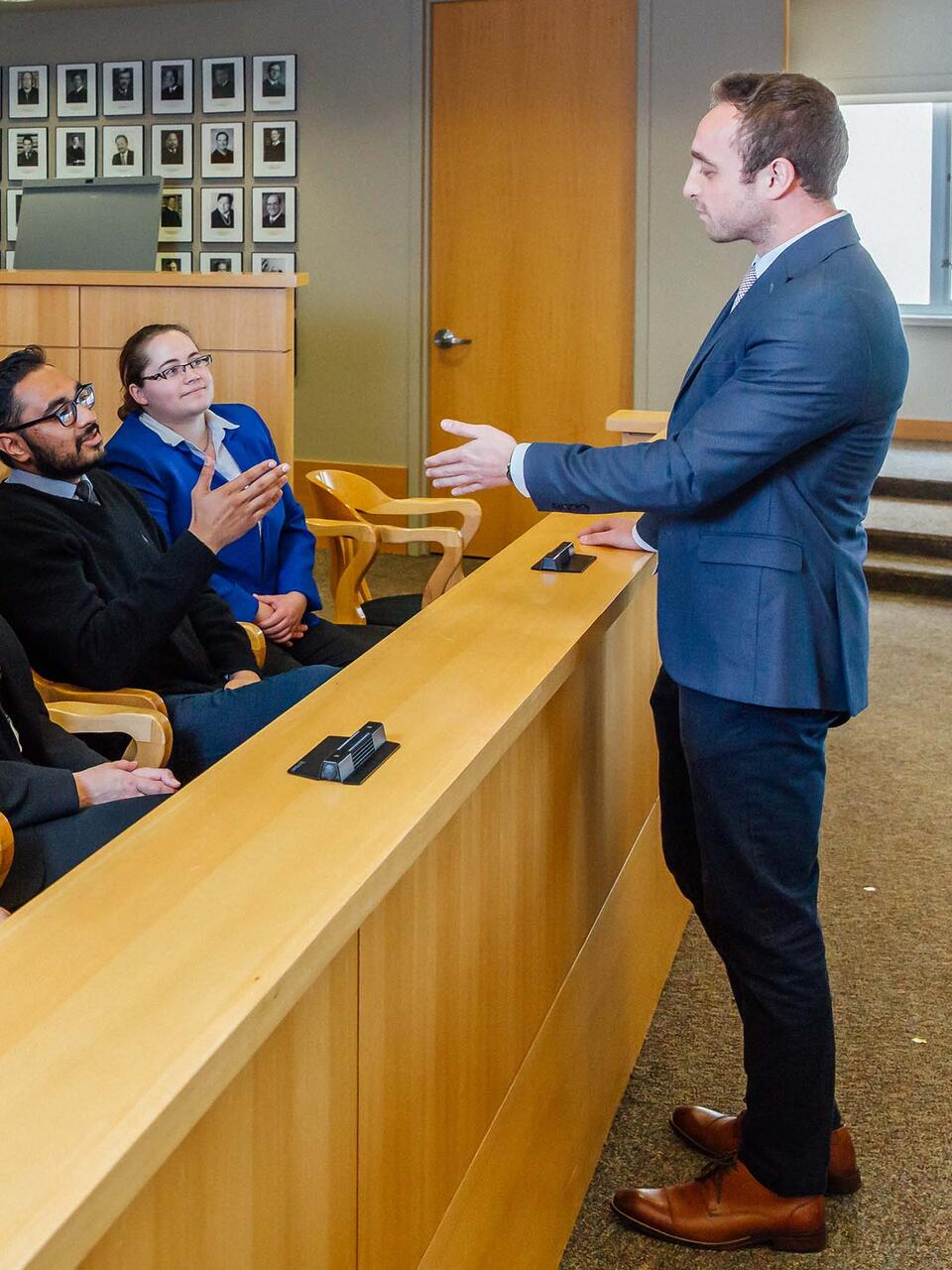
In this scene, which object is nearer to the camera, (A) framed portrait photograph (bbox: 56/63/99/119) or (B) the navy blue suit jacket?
(B) the navy blue suit jacket

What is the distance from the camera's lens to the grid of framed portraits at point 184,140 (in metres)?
7.30

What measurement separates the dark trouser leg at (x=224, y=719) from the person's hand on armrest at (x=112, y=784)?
0.48 metres

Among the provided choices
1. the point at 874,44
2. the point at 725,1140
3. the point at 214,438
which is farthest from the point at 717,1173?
the point at 874,44

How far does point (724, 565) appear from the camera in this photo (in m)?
1.89

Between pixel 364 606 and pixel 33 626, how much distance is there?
5.18ft

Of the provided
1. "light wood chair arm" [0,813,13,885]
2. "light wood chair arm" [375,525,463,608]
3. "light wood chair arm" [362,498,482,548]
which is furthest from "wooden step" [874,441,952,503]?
"light wood chair arm" [0,813,13,885]

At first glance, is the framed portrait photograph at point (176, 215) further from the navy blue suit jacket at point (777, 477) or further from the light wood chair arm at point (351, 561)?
the navy blue suit jacket at point (777, 477)

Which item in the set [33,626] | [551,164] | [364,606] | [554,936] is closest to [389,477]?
[551,164]

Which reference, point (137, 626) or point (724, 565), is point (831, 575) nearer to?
point (724, 565)

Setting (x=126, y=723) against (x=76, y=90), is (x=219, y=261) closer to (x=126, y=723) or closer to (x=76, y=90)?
(x=76, y=90)

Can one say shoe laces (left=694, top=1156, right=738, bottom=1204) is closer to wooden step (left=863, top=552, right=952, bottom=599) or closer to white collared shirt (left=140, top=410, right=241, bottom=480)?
white collared shirt (left=140, top=410, right=241, bottom=480)

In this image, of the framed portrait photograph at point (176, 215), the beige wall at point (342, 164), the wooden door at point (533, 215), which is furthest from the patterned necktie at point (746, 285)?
the framed portrait photograph at point (176, 215)

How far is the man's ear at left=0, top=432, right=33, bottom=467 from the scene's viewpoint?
2.77m

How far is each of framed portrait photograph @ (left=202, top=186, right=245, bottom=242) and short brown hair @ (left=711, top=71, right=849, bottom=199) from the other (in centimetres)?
604
